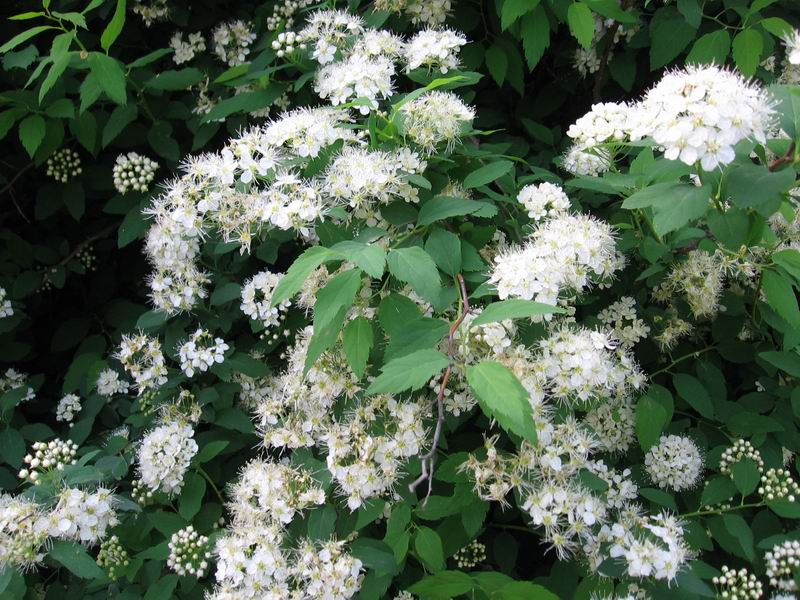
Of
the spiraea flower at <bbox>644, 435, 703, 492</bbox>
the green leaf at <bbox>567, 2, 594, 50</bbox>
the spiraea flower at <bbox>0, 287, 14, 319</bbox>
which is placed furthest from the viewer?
the spiraea flower at <bbox>0, 287, 14, 319</bbox>

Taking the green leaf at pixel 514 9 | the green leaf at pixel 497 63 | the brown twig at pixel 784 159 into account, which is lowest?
the green leaf at pixel 497 63

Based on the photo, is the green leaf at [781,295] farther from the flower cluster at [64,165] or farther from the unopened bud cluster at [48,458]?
the flower cluster at [64,165]

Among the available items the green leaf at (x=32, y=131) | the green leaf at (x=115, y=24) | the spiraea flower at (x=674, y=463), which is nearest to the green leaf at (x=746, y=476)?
the spiraea flower at (x=674, y=463)

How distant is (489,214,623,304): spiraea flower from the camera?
5.71 ft

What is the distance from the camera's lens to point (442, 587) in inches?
69.5

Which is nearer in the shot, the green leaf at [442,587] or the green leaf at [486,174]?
the green leaf at [442,587]

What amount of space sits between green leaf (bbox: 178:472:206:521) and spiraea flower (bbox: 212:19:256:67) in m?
1.64

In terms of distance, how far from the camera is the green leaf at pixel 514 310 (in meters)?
1.44

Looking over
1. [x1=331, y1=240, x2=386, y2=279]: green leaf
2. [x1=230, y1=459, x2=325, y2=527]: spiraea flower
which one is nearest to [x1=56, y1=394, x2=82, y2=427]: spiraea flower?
[x1=230, y1=459, x2=325, y2=527]: spiraea flower

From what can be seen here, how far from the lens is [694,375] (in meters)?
2.42

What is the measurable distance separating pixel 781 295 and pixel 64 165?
105 inches

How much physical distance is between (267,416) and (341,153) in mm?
815

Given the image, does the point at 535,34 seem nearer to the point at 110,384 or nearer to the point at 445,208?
the point at 445,208

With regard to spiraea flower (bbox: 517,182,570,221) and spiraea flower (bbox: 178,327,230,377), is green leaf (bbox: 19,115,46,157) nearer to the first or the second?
spiraea flower (bbox: 178,327,230,377)
